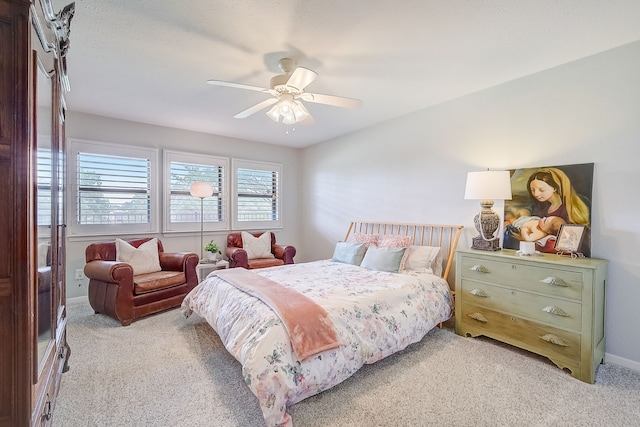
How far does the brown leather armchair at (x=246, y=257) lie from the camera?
13.9 ft

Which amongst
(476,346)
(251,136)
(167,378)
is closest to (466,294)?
(476,346)

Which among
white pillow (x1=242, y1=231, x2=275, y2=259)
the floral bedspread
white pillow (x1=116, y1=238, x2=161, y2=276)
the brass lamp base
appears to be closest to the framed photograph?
the brass lamp base

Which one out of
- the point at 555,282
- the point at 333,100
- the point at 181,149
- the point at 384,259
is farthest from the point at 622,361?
the point at 181,149

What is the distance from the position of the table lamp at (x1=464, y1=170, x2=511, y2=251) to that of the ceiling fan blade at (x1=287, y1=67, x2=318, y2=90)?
6.00 ft

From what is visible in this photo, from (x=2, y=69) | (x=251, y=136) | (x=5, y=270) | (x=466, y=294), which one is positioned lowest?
→ (x=466, y=294)

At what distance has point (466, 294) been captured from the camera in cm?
282

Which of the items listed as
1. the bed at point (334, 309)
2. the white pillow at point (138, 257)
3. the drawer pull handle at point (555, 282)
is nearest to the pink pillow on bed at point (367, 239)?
the bed at point (334, 309)

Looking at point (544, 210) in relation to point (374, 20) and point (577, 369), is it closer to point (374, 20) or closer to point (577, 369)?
point (577, 369)

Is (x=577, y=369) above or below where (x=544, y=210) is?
Result: below

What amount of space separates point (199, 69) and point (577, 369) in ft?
13.0

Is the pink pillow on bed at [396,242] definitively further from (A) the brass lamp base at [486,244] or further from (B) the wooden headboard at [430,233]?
(A) the brass lamp base at [486,244]

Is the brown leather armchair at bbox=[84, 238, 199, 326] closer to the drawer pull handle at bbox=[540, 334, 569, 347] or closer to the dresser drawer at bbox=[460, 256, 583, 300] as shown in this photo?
the dresser drawer at bbox=[460, 256, 583, 300]

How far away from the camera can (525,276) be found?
2418 mm

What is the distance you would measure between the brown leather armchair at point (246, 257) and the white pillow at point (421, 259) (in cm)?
208
